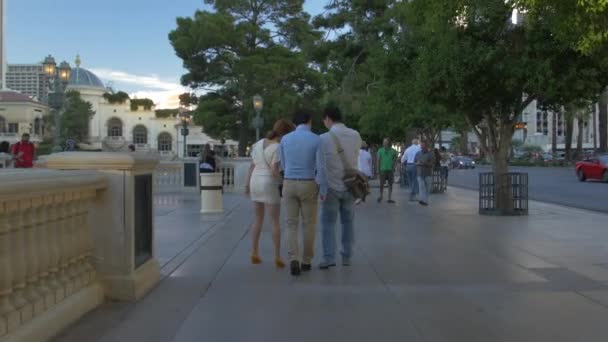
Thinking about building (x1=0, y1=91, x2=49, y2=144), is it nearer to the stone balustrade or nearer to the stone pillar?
the stone pillar

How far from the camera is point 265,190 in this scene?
8258 millimetres

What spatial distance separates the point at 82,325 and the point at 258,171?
3.32 metres

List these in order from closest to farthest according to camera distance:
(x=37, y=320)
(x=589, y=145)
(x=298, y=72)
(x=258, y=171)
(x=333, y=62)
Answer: (x=37, y=320) → (x=258, y=171) → (x=333, y=62) → (x=298, y=72) → (x=589, y=145)

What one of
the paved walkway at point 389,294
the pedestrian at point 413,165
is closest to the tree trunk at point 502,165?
the paved walkway at point 389,294

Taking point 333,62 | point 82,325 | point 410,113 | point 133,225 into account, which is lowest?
point 82,325

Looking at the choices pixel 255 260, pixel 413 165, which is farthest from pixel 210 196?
pixel 255 260

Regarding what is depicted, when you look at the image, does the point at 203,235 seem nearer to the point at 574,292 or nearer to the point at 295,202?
the point at 295,202

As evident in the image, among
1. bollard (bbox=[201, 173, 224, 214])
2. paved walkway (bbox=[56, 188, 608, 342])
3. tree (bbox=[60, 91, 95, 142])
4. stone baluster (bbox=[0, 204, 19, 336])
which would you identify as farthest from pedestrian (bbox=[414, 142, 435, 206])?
tree (bbox=[60, 91, 95, 142])

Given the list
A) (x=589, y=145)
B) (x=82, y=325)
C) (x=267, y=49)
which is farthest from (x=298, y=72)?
(x=589, y=145)

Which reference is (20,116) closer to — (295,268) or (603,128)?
(603,128)

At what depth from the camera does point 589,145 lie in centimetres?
11162

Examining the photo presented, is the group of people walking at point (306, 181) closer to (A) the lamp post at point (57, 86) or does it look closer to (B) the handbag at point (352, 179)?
(B) the handbag at point (352, 179)

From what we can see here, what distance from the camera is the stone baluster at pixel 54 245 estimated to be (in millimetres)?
5145

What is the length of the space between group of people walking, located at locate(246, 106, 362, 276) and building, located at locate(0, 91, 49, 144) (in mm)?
74017
